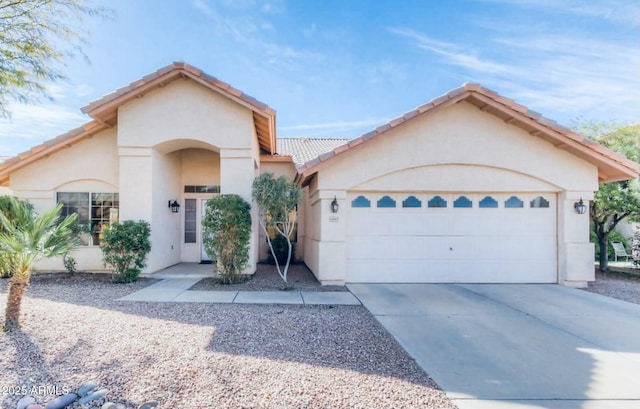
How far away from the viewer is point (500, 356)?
489 cm

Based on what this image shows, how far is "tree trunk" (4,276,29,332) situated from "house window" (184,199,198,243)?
8.00 m

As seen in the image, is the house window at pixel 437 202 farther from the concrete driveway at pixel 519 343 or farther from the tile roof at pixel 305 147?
the tile roof at pixel 305 147

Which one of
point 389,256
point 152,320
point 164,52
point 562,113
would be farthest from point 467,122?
point 164,52

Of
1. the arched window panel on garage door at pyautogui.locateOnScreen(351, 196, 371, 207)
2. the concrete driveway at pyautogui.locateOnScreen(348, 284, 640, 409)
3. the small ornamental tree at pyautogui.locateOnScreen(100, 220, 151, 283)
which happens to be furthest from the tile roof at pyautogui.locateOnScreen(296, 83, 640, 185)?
the small ornamental tree at pyautogui.locateOnScreen(100, 220, 151, 283)

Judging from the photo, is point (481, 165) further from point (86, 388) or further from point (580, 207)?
point (86, 388)

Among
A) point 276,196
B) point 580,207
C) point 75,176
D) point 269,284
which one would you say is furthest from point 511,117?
point 75,176

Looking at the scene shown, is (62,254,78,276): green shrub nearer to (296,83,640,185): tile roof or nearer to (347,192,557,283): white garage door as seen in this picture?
(296,83,640,185): tile roof

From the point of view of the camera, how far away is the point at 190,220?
1367 cm

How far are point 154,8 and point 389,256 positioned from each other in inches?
438

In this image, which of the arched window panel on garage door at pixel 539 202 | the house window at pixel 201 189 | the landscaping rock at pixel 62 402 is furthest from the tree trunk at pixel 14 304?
the arched window panel on garage door at pixel 539 202

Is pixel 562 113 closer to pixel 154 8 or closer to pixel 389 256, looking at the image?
pixel 389 256

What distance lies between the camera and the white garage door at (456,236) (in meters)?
Answer: 10.2

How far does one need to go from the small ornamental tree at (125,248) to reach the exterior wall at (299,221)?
533cm

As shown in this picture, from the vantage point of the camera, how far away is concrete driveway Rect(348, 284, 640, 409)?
3873 mm
